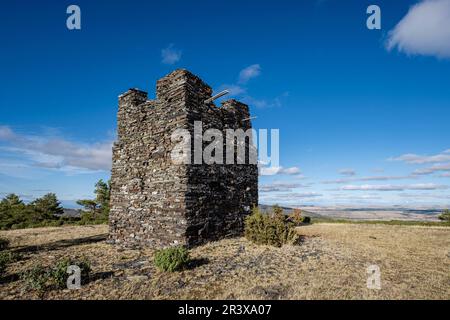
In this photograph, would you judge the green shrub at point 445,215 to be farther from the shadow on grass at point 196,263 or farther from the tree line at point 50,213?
the tree line at point 50,213

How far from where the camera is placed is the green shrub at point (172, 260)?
6.89 metres

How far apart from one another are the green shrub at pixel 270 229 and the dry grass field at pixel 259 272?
0.45m

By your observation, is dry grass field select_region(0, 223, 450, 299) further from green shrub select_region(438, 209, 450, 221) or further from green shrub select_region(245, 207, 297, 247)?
green shrub select_region(438, 209, 450, 221)

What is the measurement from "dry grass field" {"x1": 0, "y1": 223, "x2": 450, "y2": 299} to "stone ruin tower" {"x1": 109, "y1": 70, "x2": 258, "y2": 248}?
31.2 inches

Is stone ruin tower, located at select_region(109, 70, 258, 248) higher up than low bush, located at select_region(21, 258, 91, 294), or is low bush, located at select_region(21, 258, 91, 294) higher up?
stone ruin tower, located at select_region(109, 70, 258, 248)

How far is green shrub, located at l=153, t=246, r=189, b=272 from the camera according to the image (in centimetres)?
689

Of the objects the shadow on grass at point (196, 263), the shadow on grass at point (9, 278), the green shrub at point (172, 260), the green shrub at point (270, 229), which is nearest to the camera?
the shadow on grass at point (9, 278)

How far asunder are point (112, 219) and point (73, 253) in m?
2.15

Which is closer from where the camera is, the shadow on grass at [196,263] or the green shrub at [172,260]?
the green shrub at [172,260]

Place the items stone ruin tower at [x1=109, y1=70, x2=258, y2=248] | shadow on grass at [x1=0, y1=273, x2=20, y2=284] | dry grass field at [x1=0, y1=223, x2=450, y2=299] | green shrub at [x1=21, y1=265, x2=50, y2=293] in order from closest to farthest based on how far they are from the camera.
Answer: dry grass field at [x1=0, y1=223, x2=450, y2=299], green shrub at [x1=21, y1=265, x2=50, y2=293], shadow on grass at [x1=0, y1=273, x2=20, y2=284], stone ruin tower at [x1=109, y1=70, x2=258, y2=248]

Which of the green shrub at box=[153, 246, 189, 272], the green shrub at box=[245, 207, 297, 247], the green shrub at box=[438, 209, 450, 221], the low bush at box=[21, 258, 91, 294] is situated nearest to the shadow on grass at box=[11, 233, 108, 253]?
the low bush at box=[21, 258, 91, 294]

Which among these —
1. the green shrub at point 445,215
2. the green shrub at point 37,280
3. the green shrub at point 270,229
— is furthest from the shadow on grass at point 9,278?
the green shrub at point 445,215

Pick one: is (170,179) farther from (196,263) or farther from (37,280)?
(37,280)

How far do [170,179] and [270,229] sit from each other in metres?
4.26
